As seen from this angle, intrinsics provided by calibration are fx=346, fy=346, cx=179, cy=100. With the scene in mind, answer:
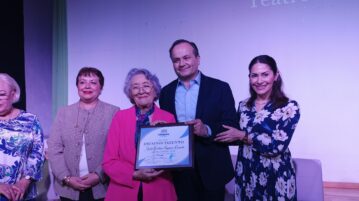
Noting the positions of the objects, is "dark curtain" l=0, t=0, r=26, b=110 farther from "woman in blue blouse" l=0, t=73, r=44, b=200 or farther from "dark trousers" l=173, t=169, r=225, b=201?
"dark trousers" l=173, t=169, r=225, b=201

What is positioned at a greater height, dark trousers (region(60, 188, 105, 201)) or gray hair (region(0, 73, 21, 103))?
gray hair (region(0, 73, 21, 103))

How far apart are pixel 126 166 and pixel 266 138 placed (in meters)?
0.81

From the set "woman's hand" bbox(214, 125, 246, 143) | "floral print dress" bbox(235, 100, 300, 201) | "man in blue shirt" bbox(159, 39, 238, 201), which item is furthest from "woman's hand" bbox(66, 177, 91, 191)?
"floral print dress" bbox(235, 100, 300, 201)

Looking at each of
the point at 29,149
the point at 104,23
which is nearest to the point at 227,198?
the point at 29,149

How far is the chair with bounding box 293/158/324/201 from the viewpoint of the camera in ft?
8.85

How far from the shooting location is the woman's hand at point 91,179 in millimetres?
2131

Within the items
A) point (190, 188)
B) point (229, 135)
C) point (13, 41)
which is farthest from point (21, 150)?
point (13, 41)

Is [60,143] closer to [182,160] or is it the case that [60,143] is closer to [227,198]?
[182,160]

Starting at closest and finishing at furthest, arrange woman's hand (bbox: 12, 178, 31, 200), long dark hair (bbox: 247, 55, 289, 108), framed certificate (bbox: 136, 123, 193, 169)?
framed certificate (bbox: 136, 123, 193, 169) → woman's hand (bbox: 12, 178, 31, 200) → long dark hair (bbox: 247, 55, 289, 108)

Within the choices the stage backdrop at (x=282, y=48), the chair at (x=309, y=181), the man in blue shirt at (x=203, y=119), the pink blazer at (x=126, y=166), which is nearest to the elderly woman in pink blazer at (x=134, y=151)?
the pink blazer at (x=126, y=166)

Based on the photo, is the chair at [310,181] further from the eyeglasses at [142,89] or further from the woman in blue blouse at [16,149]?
the woman in blue blouse at [16,149]

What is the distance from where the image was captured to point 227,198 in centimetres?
293

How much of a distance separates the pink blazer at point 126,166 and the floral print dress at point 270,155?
475mm

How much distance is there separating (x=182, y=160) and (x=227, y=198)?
1.29 metres
